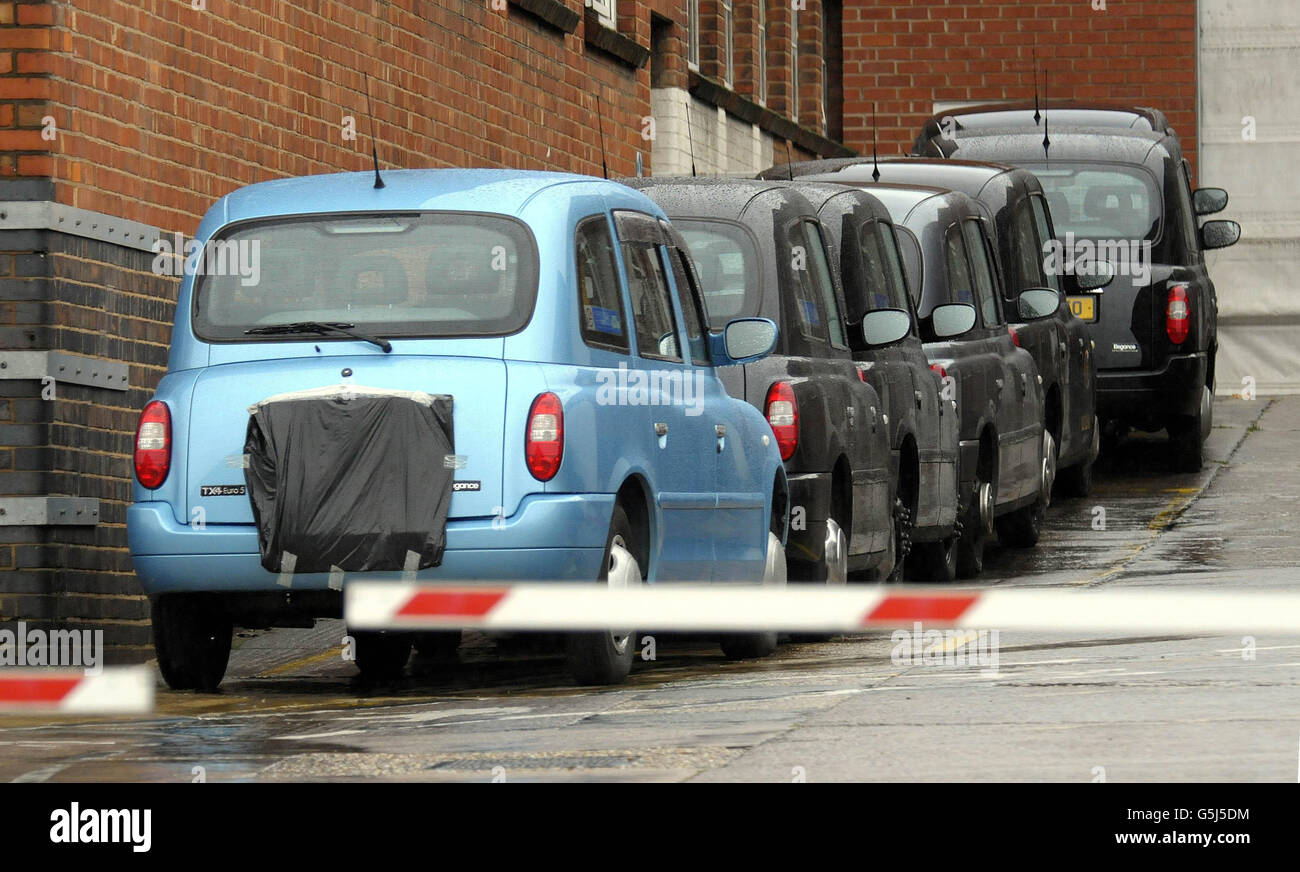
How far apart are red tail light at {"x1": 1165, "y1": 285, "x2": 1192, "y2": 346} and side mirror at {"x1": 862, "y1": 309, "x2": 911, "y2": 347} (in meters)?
7.28

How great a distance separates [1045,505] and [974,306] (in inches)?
92.3

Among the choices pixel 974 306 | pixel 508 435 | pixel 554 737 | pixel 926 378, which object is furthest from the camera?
pixel 974 306

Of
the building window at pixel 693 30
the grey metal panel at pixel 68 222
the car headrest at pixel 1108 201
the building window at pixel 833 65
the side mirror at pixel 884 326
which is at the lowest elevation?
the side mirror at pixel 884 326

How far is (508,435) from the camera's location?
376 inches

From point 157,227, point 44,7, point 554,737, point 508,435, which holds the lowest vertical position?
point 554,737

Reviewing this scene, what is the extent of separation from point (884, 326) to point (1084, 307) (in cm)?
734

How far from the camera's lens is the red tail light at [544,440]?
376 inches

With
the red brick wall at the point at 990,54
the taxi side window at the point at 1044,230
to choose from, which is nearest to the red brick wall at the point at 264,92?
the taxi side window at the point at 1044,230

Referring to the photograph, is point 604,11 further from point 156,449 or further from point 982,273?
point 156,449

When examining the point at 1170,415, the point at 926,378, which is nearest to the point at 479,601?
the point at 926,378

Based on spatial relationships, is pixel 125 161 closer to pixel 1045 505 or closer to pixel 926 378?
pixel 926 378

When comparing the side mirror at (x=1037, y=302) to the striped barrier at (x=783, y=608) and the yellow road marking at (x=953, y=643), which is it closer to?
the yellow road marking at (x=953, y=643)

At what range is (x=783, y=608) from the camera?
8555mm

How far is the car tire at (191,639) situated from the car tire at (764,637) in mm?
2180
